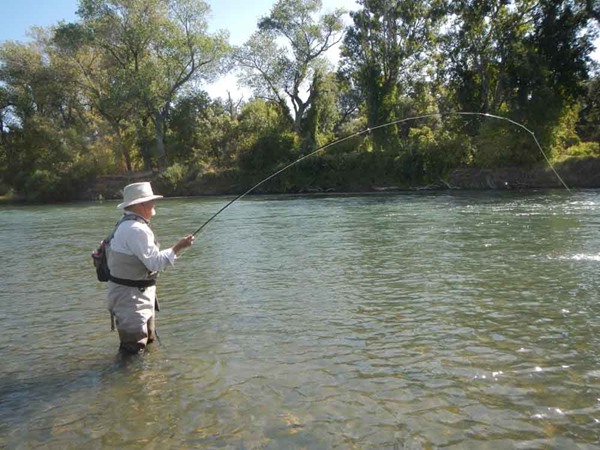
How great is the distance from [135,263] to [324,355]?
7.20 ft

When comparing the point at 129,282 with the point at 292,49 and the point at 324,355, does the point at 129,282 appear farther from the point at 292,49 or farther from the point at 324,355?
the point at 292,49

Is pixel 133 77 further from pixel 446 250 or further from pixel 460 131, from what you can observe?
pixel 446 250

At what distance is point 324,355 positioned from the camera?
5.56 m

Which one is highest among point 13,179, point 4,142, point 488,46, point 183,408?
point 488,46

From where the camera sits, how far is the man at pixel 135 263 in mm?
5090

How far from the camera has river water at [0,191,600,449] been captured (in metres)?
4.06

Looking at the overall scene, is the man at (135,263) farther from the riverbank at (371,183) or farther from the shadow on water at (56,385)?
the riverbank at (371,183)

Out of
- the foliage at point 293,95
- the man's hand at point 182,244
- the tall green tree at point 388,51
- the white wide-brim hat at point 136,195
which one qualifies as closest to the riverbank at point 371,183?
the foliage at point 293,95

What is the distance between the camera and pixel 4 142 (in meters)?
49.6

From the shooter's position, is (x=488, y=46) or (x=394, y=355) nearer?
(x=394, y=355)

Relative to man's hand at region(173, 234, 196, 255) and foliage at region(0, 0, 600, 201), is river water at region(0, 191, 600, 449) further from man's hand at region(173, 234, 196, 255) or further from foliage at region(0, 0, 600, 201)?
foliage at region(0, 0, 600, 201)

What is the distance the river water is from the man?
0.45 m

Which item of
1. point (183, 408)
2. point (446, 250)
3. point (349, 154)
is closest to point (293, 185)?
point (349, 154)

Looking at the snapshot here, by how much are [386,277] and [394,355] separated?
12.5 feet
